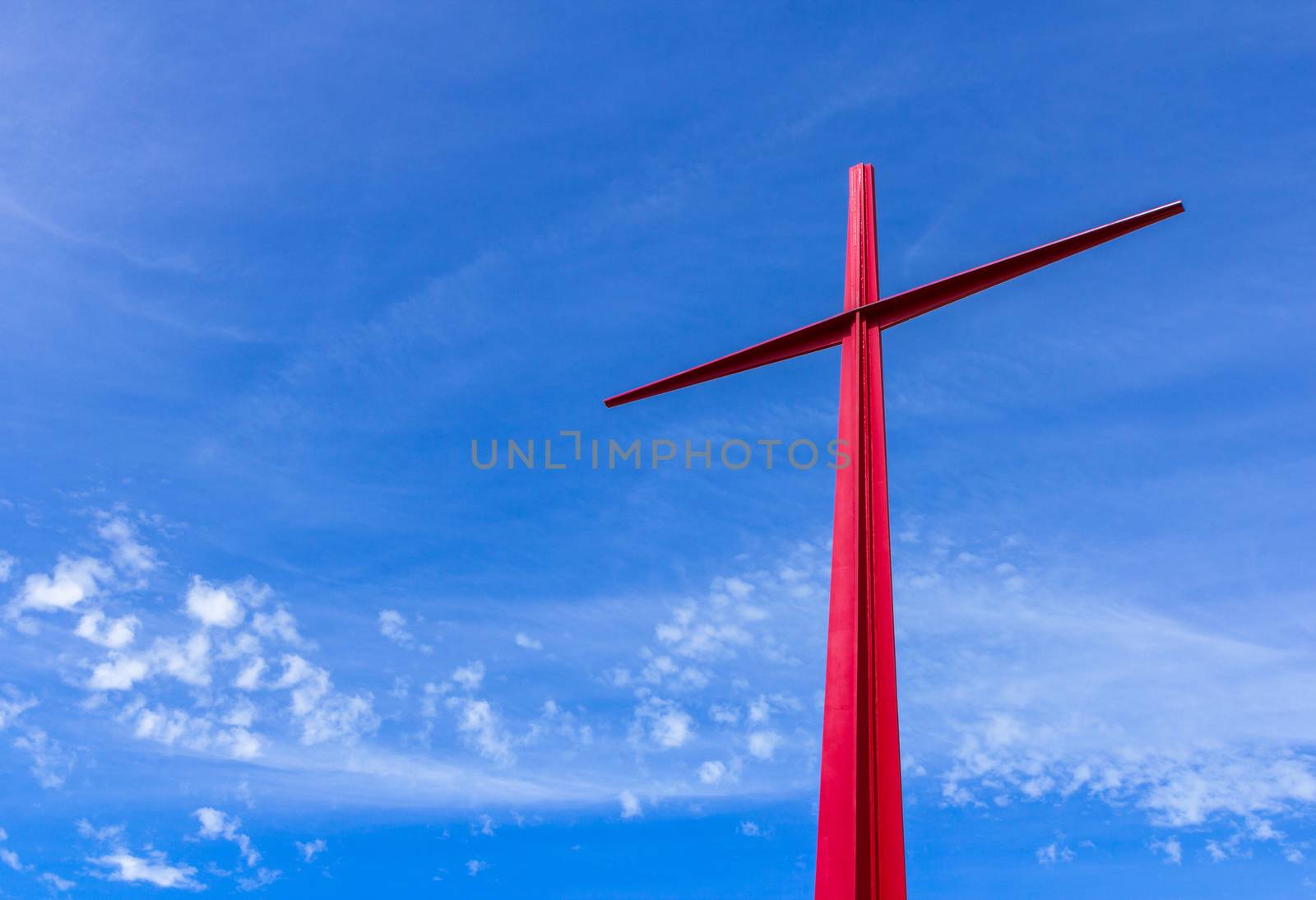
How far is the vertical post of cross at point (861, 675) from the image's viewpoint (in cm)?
1547

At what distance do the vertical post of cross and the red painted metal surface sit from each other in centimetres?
2

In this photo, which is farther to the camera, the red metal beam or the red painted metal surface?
the red metal beam

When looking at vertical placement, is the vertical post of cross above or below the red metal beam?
below

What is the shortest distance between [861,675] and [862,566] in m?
1.90

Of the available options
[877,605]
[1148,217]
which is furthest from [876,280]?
[877,605]

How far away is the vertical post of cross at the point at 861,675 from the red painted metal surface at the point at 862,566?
2 cm

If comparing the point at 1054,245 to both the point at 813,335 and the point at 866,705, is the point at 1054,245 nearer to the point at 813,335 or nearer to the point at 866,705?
the point at 813,335

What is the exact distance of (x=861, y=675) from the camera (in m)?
16.7

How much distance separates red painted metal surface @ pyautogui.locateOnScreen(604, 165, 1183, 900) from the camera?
1559 cm

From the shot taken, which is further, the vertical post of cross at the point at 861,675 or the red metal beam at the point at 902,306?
the red metal beam at the point at 902,306

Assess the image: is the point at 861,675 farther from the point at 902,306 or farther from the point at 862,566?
the point at 902,306

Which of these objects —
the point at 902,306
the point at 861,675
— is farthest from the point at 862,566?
the point at 902,306

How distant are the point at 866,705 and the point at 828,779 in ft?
4.10

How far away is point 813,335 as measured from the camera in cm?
2125
